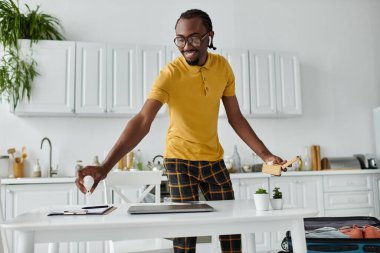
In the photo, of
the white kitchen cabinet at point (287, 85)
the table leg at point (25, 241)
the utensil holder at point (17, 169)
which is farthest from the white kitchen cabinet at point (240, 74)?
the table leg at point (25, 241)

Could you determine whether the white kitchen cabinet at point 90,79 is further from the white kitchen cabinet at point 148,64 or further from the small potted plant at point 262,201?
the small potted plant at point 262,201

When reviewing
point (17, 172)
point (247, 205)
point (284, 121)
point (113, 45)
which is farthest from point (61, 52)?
point (247, 205)

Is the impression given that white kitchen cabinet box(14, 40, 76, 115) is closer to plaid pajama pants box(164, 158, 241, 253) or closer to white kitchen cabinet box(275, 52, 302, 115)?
white kitchen cabinet box(275, 52, 302, 115)

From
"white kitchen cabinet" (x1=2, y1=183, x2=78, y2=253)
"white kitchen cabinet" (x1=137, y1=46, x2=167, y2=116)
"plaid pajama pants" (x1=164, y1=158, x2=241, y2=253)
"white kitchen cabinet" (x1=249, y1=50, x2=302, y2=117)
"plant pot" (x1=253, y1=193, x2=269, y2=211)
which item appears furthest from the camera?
"white kitchen cabinet" (x1=249, y1=50, x2=302, y2=117)

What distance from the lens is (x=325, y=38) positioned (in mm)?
5109

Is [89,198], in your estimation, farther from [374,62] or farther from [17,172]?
[374,62]

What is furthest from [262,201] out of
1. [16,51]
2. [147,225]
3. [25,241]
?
[16,51]

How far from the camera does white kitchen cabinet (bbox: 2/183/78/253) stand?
11.4 ft

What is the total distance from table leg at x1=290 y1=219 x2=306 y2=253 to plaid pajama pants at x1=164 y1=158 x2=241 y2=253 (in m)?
0.45

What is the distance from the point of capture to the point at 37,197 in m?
3.54

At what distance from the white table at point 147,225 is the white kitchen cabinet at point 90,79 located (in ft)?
8.58

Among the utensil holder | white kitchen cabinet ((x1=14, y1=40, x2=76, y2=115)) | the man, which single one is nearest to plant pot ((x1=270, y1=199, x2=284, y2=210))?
the man

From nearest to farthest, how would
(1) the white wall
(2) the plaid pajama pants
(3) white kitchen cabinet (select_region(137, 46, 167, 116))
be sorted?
1. (2) the plaid pajama pants
2. (3) white kitchen cabinet (select_region(137, 46, 167, 116))
3. (1) the white wall

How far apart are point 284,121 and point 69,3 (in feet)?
9.14
